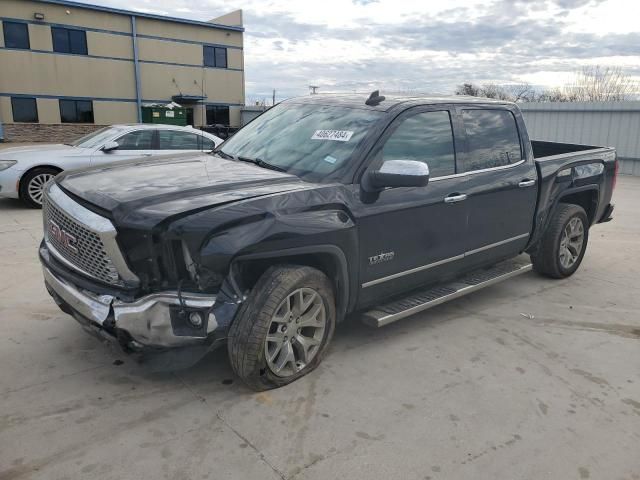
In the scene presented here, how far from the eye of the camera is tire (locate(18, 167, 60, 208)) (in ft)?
27.4

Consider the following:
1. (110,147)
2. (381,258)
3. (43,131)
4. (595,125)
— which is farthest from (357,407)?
(43,131)

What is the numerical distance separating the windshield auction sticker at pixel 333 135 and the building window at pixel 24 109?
27263mm

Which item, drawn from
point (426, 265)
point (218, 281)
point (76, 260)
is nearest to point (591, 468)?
point (426, 265)

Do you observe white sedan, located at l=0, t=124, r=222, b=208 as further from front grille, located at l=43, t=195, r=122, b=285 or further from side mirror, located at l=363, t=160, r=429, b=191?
side mirror, located at l=363, t=160, r=429, b=191

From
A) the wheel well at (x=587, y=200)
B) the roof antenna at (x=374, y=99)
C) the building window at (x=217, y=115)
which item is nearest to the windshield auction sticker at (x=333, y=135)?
the roof antenna at (x=374, y=99)

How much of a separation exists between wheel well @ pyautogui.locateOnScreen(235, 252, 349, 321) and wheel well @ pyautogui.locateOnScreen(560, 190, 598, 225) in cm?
339

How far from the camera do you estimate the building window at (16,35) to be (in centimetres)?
2508

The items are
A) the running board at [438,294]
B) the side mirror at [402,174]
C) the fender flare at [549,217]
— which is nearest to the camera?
the side mirror at [402,174]

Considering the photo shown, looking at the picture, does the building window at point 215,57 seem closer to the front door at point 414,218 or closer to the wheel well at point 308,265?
the front door at point 414,218

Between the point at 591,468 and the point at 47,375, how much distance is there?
127 inches

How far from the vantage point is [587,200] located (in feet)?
19.2

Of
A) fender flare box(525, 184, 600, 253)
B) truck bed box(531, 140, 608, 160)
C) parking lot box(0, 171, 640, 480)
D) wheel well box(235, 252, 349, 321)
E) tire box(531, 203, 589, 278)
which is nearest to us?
parking lot box(0, 171, 640, 480)

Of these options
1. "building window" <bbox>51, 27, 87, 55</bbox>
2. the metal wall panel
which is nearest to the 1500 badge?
the metal wall panel

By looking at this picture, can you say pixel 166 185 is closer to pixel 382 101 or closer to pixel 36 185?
pixel 382 101
